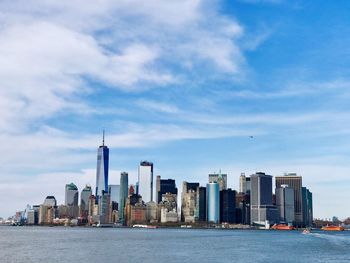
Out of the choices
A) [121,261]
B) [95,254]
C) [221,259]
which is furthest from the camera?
[95,254]

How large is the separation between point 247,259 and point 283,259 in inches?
307

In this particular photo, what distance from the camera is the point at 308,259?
112 metres

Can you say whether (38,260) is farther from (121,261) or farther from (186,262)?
(186,262)

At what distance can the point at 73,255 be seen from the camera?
11212 centimetres

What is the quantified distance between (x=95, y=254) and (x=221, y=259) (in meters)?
28.8

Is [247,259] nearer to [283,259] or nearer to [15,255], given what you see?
[283,259]

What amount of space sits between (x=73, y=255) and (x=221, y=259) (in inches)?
1249

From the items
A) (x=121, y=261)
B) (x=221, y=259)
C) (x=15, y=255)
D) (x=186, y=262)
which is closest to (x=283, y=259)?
(x=221, y=259)

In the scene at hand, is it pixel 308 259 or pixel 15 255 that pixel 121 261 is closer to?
pixel 15 255

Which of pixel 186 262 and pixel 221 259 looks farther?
pixel 221 259

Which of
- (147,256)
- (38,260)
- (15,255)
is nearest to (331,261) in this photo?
(147,256)

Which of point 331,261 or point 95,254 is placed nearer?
point 331,261

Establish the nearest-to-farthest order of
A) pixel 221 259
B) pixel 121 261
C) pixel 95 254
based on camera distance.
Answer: pixel 121 261 → pixel 221 259 → pixel 95 254

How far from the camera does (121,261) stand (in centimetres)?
9962
